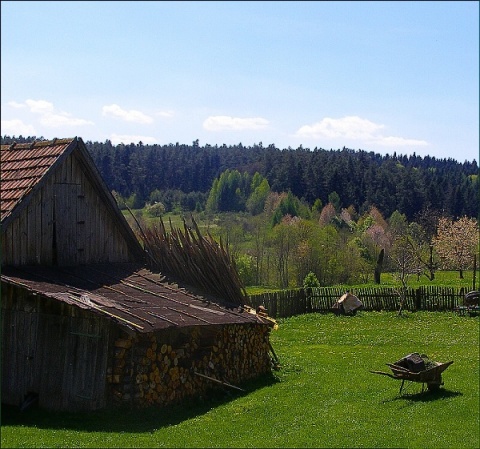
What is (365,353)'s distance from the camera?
23.5 metres

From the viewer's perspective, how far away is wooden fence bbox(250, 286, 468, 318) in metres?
36.2

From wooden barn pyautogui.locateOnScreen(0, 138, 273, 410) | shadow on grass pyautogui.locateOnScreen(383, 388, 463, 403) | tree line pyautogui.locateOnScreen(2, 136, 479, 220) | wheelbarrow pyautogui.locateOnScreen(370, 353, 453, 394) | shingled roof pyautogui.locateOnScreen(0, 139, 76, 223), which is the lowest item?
shadow on grass pyautogui.locateOnScreen(383, 388, 463, 403)

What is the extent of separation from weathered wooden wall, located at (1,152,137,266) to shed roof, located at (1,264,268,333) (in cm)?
37

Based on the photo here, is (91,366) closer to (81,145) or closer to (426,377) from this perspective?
(81,145)

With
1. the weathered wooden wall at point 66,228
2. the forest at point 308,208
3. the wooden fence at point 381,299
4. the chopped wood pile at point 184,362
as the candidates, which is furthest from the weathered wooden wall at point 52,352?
the forest at point 308,208

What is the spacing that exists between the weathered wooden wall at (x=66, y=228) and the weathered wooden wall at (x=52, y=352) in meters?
1.53

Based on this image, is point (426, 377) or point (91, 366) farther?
point (426, 377)

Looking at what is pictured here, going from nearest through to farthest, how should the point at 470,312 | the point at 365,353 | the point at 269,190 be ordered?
the point at 365,353 → the point at 470,312 → the point at 269,190

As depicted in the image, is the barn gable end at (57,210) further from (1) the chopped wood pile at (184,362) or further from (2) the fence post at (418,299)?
(2) the fence post at (418,299)

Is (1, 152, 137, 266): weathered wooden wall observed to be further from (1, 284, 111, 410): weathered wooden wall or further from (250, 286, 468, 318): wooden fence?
(250, 286, 468, 318): wooden fence

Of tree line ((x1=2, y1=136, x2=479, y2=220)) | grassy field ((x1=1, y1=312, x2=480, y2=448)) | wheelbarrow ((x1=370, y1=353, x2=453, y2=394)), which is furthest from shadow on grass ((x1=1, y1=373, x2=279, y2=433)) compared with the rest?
tree line ((x1=2, y1=136, x2=479, y2=220))

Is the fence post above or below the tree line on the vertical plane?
below

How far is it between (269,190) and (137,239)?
297 feet

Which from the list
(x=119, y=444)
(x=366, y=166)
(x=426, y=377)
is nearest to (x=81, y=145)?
(x=119, y=444)
